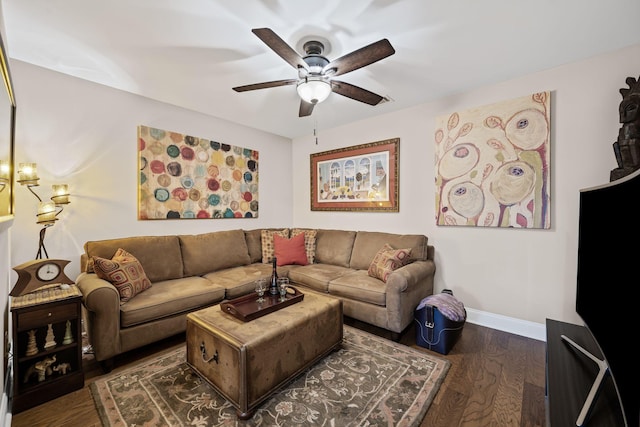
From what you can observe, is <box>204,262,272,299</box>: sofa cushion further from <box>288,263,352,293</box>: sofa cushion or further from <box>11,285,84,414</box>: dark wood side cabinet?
<box>11,285,84,414</box>: dark wood side cabinet

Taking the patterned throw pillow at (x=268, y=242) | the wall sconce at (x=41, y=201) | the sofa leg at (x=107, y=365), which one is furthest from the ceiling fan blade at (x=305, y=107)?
the sofa leg at (x=107, y=365)

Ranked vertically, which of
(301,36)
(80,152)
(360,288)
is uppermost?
(301,36)

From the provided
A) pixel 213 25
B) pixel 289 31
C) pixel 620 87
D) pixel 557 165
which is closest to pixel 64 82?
pixel 213 25

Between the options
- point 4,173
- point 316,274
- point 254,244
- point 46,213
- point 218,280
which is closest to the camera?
point 4,173

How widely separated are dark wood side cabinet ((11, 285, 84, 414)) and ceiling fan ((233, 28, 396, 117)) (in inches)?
77.5

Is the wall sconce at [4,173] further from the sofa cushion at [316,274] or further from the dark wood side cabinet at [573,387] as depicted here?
the dark wood side cabinet at [573,387]

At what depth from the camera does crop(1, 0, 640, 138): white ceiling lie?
1.65 metres

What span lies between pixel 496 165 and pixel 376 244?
1.53m

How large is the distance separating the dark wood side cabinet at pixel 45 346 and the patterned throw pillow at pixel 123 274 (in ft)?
0.83

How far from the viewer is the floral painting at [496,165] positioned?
2.42 m

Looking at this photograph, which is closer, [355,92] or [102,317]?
[102,317]

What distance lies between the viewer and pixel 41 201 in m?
2.35

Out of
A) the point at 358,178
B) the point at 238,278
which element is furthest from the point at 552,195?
the point at 238,278

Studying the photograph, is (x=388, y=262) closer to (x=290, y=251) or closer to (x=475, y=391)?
(x=475, y=391)
